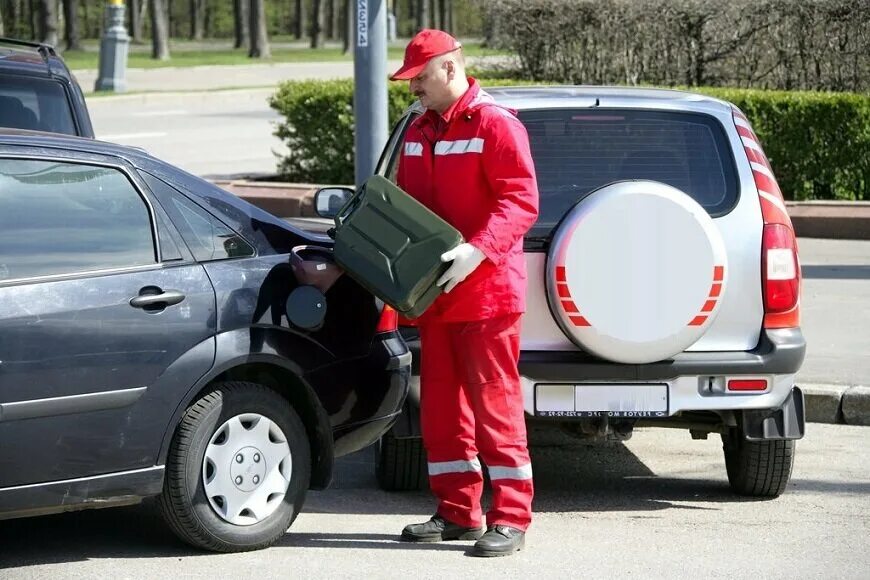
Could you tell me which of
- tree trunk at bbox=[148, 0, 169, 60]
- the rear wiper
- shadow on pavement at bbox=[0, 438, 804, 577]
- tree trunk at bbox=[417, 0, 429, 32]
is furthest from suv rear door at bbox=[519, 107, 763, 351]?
tree trunk at bbox=[417, 0, 429, 32]

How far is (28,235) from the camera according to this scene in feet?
16.0

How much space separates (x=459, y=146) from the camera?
5.20 metres

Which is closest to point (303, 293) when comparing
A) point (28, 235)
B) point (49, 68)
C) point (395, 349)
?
point (395, 349)

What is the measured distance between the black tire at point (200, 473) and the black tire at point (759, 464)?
183cm

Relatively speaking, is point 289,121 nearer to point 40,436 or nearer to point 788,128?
point 788,128

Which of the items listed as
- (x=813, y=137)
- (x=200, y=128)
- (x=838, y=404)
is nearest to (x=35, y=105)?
(x=838, y=404)

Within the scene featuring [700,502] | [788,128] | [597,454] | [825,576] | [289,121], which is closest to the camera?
[825,576]

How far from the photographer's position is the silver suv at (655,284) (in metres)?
5.47

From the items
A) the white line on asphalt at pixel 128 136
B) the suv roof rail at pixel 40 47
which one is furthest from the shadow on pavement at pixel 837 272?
the white line on asphalt at pixel 128 136

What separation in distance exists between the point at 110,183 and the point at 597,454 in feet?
9.47

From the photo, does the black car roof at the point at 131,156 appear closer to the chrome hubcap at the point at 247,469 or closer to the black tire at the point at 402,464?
the chrome hubcap at the point at 247,469

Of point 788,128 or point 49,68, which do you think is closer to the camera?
point 49,68

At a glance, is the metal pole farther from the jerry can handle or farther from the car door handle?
the car door handle

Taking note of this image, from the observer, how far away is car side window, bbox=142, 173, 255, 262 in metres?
5.18
